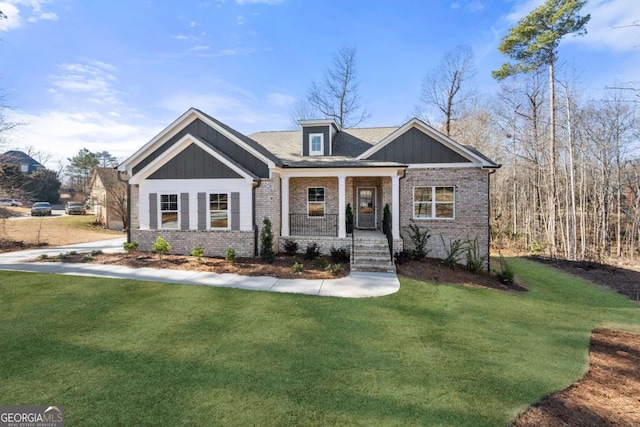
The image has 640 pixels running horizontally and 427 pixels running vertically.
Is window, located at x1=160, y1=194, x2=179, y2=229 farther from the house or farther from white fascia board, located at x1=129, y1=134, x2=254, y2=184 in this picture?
white fascia board, located at x1=129, y1=134, x2=254, y2=184

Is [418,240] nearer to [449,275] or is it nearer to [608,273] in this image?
[449,275]

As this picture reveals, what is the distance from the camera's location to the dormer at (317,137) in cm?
1490

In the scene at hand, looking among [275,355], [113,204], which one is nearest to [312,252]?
[275,355]

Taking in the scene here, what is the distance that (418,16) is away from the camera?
12.7 metres

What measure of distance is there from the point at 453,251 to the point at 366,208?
450cm

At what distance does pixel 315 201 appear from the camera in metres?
13.9

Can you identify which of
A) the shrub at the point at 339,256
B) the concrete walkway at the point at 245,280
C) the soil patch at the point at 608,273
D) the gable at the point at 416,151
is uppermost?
the gable at the point at 416,151

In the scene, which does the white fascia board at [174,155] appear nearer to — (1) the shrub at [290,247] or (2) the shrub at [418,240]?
(1) the shrub at [290,247]

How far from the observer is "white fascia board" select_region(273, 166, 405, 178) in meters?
12.1

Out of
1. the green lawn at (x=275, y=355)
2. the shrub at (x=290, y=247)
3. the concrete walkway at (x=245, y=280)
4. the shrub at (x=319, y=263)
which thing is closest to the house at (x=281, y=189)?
the shrub at (x=290, y=247)

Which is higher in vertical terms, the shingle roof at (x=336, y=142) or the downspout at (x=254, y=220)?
the shingle roof at (x=336, y=142)

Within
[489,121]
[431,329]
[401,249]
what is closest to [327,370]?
[431,329]

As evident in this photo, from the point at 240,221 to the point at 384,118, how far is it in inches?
788

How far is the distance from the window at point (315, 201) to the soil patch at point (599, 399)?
397 inches
